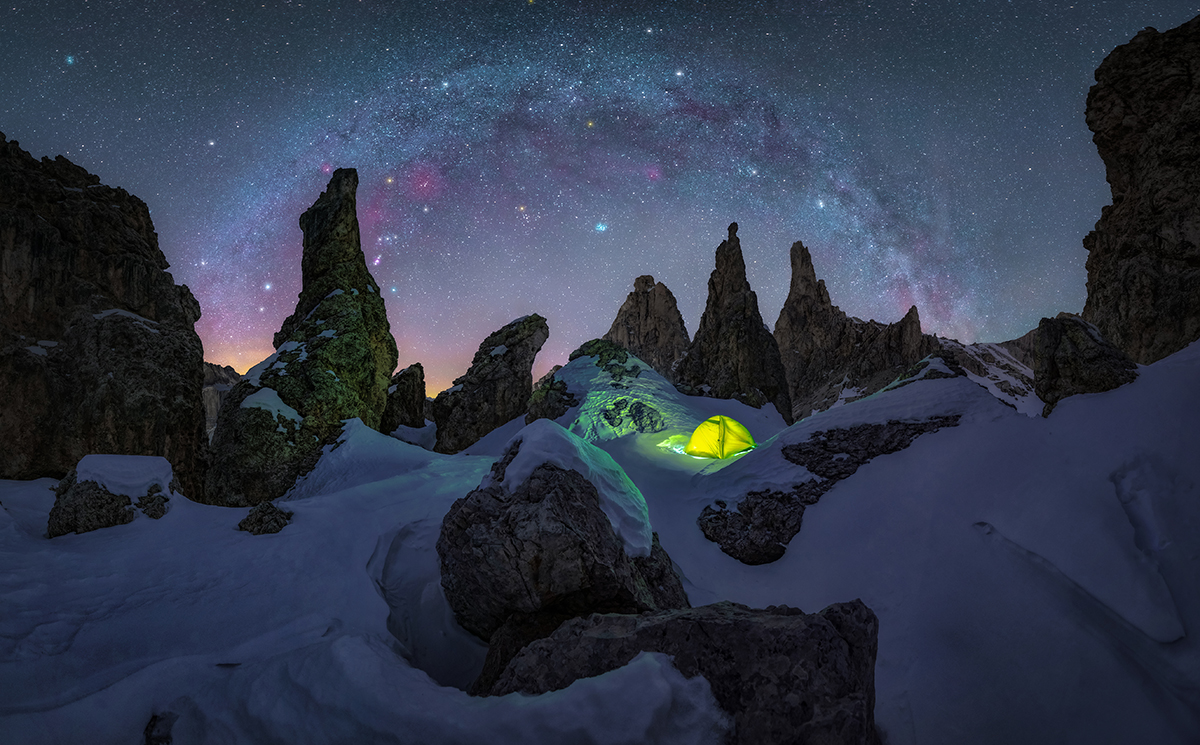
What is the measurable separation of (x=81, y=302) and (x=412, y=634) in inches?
729

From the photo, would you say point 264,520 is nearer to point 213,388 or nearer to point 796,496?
point 796,496

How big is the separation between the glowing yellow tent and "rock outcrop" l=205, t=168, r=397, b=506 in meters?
Answer: 14.6

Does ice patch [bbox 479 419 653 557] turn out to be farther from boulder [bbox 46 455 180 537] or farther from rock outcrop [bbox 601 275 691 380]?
rock outcrop [bbox 601 275 691 380]

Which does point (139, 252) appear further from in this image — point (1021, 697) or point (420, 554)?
point (1021, 697)

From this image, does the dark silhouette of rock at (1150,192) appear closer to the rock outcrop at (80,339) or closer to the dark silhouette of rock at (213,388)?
the rock outcrop at (80,339)

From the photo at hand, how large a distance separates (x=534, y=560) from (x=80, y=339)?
19.1 meters

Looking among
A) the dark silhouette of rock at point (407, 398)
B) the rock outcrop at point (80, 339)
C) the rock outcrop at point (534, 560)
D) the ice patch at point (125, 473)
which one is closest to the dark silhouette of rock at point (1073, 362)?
the rock outcrop at point (534, 560)

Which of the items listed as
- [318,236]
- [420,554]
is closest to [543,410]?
[318,236]

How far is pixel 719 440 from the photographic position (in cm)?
1708

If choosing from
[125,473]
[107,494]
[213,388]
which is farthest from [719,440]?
[213,388]

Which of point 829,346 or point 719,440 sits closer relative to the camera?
point 719,440

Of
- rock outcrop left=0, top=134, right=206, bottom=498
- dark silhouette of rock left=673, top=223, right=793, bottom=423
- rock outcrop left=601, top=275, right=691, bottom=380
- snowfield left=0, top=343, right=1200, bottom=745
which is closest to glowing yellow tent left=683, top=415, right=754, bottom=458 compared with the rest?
snowfield left=0, top=343, right=1200, bottom=745

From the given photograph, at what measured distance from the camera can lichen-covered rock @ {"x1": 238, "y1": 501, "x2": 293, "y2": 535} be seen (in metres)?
8.15

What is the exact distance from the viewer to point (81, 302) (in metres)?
15.3
